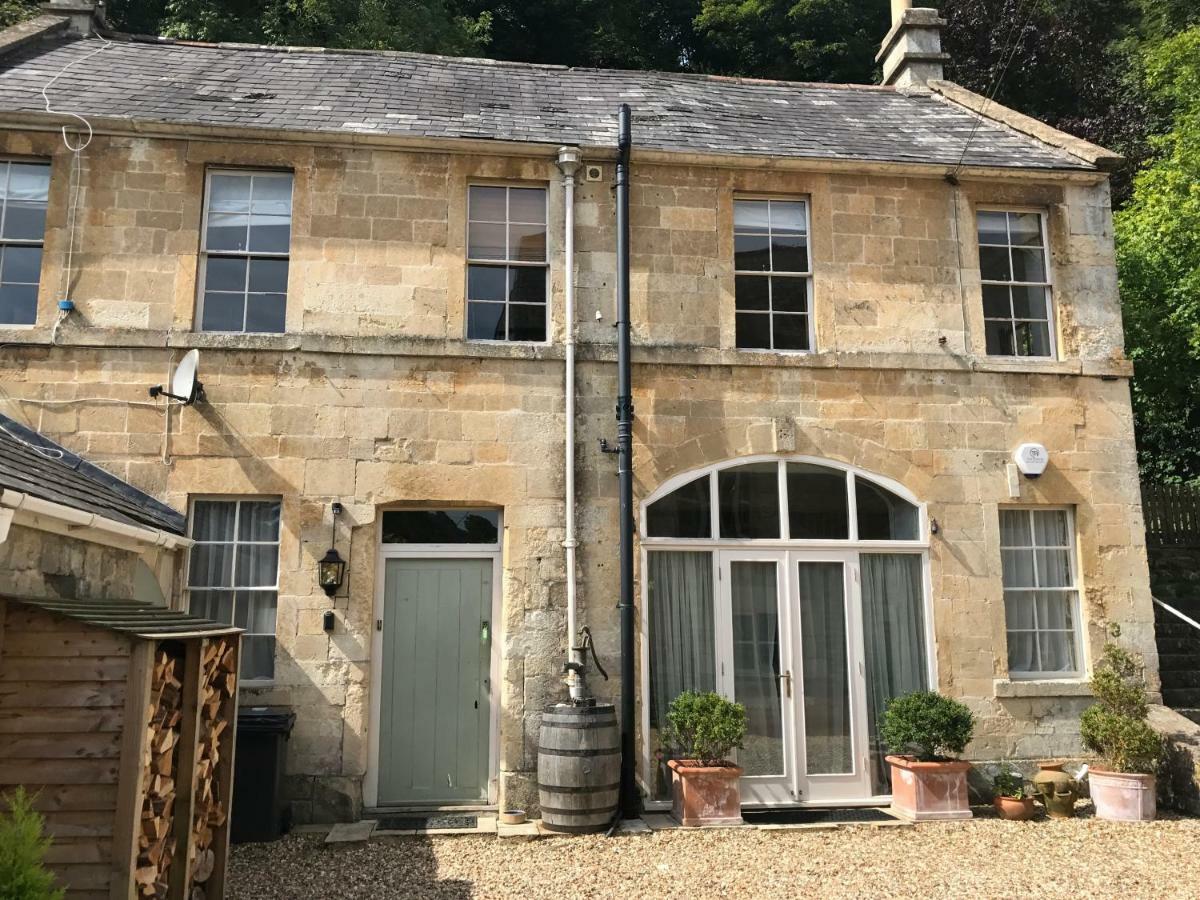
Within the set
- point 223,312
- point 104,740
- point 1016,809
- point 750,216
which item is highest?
point 750,216

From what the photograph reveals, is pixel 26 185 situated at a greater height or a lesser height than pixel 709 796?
greater

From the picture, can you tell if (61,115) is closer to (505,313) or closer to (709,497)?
(505,313)

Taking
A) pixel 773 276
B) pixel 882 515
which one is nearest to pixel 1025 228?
pixel 773 276

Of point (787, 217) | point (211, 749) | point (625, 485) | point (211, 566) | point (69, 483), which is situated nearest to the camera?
point (211, 749)

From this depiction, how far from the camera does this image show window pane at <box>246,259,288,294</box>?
30.0 ft

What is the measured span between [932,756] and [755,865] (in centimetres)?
240

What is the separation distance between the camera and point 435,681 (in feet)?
28.5

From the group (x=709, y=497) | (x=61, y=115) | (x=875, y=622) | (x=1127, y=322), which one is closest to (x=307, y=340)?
(x=61, y=115)

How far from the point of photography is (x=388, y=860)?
706cm

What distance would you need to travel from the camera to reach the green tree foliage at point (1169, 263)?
15781mm

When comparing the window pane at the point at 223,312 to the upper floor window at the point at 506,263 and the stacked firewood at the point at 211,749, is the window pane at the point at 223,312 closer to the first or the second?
the upper floor window at the point at 506,263

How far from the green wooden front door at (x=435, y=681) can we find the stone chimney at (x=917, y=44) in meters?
9.02

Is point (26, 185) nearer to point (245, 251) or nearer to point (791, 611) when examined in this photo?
point (245, 251)

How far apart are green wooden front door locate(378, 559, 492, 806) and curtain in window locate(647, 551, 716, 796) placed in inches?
62.2
